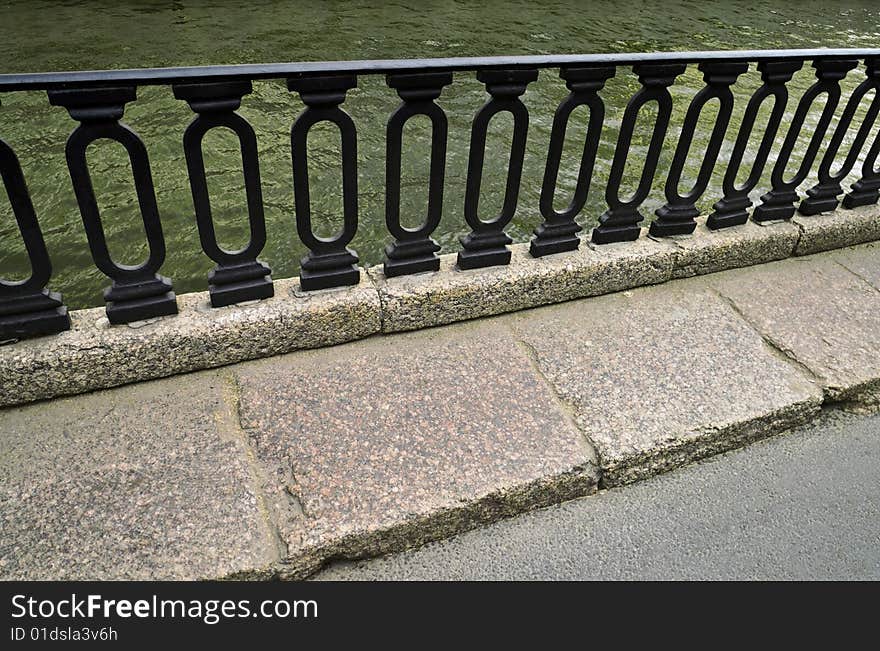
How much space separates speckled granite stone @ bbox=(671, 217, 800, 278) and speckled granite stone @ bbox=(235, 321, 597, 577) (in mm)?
1109

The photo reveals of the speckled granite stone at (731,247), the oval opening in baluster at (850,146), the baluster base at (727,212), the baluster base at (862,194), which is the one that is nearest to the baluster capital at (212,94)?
the speckled granite stone at (731,247)

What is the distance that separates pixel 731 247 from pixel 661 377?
1060 millimetres

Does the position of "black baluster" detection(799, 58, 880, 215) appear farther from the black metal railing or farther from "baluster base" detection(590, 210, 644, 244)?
"baluster base" detection(590, 210, 644, 244)

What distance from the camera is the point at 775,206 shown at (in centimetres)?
345

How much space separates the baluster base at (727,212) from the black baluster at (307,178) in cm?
187

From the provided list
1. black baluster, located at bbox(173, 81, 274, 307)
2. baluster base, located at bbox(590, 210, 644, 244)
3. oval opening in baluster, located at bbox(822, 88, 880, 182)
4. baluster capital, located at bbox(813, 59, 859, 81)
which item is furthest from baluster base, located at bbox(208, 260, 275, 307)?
oval opening in baluster, located at bbox(822, 88, 880, 182)

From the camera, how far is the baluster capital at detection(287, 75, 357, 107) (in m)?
2.26

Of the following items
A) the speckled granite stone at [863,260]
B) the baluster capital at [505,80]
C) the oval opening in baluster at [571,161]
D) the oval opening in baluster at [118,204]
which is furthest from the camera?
the oval opening in baluster at [571,161]

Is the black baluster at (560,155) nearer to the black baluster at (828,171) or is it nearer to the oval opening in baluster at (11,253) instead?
the black baluster at (828,171)

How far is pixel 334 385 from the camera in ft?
8.29

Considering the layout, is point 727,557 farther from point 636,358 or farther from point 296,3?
point 296,3

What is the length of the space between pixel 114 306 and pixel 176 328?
Result: 0.23 meters

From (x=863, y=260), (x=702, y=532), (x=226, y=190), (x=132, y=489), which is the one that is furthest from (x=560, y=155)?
(x=226, y=190)

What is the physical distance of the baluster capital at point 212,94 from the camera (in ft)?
6.97
